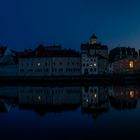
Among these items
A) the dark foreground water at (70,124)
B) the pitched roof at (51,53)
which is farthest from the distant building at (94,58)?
the dark foreground water at (70,124)

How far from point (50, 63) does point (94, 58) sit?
338 inches

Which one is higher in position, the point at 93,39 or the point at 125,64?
the point at 93,39

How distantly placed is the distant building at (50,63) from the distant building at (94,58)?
1.33 metres

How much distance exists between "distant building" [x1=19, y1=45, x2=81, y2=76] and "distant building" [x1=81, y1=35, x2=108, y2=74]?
1330 millimetres

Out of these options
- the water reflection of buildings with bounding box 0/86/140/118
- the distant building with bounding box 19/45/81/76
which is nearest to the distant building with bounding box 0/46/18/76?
the distant building with bounding box 19/45/81/76

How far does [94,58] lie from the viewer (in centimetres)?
7719

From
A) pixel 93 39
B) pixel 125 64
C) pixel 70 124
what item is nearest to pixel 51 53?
pixel 125 64

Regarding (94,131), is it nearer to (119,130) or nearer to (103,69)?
(119,130)

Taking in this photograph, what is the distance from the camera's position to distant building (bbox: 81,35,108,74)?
76.1 meters

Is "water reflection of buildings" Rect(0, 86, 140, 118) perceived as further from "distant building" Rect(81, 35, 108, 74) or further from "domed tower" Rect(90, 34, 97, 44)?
"domed tower" Rect(90, 34, 97, 44)

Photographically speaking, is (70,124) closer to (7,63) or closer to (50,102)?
(50,102)

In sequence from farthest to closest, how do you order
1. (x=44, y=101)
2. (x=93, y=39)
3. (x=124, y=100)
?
(x=93, y=39) < (x=44, y=101) < (x=124, y=100)

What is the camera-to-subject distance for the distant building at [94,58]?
7612cm

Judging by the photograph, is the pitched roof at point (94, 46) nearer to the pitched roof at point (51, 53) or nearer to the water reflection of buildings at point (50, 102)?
the pitched roof at point (51, 53)
